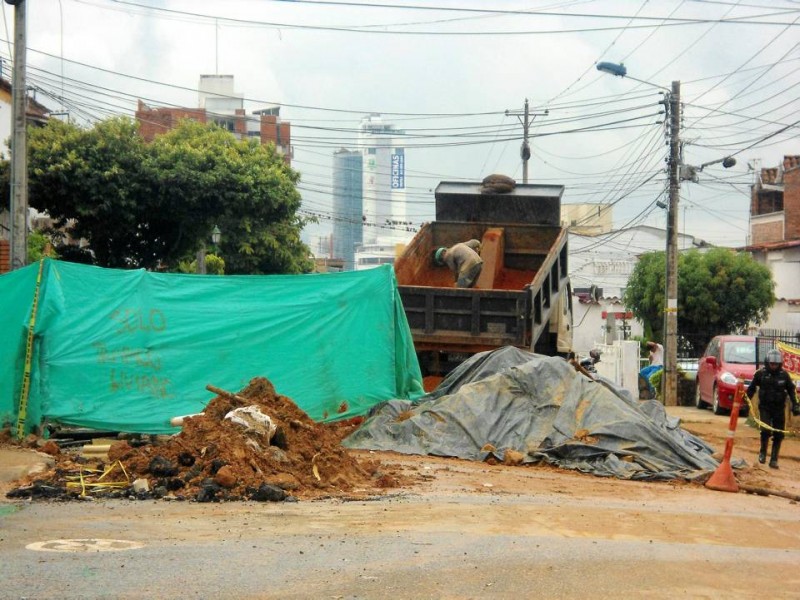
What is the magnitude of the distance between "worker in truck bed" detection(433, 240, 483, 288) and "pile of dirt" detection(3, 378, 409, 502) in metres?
5.57

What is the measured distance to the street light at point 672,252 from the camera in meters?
27.3

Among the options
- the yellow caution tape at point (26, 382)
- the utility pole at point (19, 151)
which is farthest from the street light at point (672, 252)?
the yellow caution tape at point (26, 382)

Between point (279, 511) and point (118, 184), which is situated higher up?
point (118, 184)

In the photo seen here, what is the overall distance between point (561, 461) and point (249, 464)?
3843mm

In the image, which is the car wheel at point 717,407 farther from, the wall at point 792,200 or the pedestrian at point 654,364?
the wall at point 792,200

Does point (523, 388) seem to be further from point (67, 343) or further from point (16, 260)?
point (16, 260)

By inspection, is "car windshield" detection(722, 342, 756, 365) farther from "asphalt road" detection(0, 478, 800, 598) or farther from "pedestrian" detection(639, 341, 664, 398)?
"asphalt road" detection(0, 478, 800, 598)

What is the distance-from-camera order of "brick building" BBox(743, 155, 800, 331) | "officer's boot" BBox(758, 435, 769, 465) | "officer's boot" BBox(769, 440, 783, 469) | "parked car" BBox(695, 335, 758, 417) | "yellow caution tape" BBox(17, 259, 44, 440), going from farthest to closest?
"brick building" BBox(743, 155, 800, 331)
"parked car" BBox(695, 335, 758, 417)
"officer's boot" BBox(758, 435, 769, 465)
"officer's boot" BBox(769, 440, 783, 469)
"yellow caution tape" BBox(17, 259, 44, 440)

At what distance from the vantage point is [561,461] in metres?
11.7

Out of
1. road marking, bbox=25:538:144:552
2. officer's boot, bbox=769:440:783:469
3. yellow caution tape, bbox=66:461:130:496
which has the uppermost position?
road marking, bbox=25:538:144:552

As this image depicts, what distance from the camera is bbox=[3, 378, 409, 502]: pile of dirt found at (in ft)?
30.0

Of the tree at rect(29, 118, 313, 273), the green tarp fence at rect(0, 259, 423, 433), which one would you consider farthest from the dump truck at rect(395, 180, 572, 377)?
the tree at rect(29, 118, 313, 273)

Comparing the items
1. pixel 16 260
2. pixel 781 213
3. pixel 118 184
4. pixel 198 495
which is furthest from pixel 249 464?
pixel 781 213

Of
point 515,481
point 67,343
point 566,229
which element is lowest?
point 515,481
